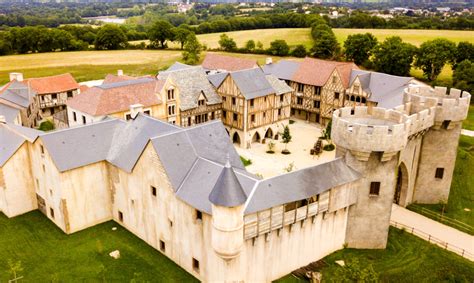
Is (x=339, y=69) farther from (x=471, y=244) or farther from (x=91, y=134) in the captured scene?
(x=91, y=134)

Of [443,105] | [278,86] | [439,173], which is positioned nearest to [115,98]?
[278,86]

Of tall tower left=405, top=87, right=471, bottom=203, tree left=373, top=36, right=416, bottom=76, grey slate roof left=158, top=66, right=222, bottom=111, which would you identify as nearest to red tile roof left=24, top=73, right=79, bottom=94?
grey slate roof left=158, top=66, right=222, bottom=111

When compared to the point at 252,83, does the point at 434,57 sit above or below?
above

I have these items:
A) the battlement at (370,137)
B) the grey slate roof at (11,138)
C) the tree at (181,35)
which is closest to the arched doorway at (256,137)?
the battlement at (370,137)

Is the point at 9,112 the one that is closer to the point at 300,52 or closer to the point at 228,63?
the point at 228,63

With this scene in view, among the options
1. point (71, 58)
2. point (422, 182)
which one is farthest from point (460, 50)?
point (71, 58)

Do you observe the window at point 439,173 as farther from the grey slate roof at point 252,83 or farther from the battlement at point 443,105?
the grey slate roof at point 252,83

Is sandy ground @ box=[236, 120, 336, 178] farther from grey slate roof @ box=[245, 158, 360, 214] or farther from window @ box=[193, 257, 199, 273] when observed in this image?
window @ box=[193, 257, 199, 273]
